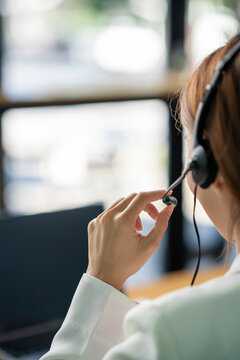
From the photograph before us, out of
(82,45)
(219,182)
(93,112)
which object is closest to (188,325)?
(219,182)

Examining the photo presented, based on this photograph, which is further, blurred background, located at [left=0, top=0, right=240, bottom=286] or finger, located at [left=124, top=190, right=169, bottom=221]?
blurred background, located at [left=0, top=0, right=240, bottom=286]

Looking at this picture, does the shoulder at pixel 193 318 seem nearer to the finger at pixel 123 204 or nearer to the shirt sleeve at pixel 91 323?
the shirt sleeve at pixel 91 323

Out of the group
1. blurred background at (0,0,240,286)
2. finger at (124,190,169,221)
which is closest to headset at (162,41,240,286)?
finger at (124,190,169,221)

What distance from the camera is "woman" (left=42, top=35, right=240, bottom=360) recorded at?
69 cm

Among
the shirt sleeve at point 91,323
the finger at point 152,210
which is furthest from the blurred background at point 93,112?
the shirt sleeve at point 91,323

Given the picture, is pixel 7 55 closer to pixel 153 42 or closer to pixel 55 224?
pixel 153 42

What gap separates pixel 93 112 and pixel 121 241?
1859 mm

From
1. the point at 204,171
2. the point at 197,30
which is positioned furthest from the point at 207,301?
the point at 197,30

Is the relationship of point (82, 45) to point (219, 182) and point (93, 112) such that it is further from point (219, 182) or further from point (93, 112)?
point (219, 182)

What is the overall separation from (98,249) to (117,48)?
224cm

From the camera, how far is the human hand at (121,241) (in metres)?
0.93

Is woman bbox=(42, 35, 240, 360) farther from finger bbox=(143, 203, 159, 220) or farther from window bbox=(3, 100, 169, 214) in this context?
window bbox=(3, 100, 169, 214)

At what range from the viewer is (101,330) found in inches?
35.0

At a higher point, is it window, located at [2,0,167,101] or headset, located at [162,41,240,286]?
headset, located at [162,41,240,286]
